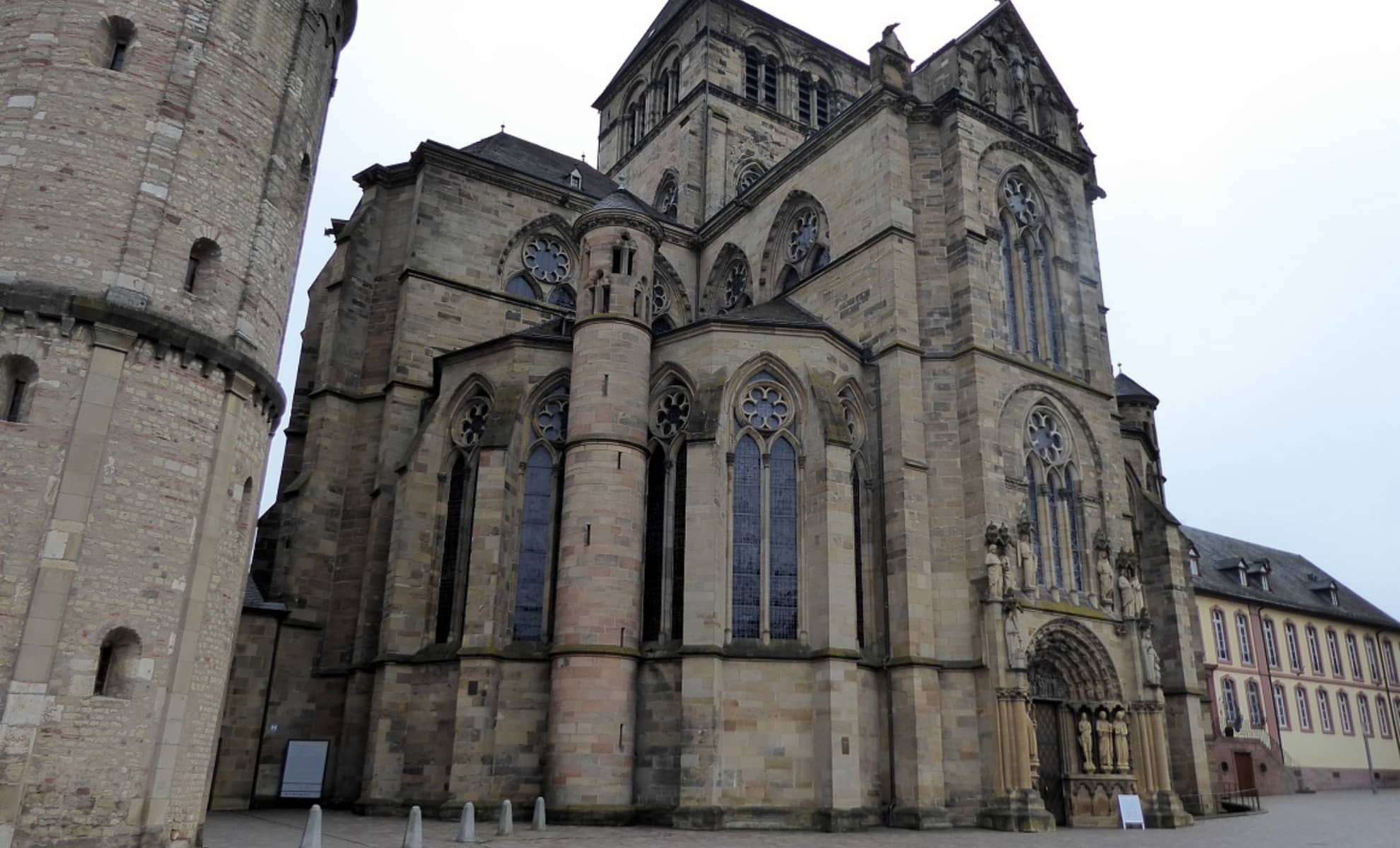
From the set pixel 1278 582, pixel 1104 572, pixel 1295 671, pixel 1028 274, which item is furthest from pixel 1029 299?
pixel 1278 582

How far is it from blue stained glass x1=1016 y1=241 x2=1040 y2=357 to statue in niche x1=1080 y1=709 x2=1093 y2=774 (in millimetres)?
8543

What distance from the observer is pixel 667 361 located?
21297 mm

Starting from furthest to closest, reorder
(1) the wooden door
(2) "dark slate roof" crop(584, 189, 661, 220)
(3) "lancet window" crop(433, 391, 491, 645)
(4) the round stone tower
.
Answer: (1) the wooden door, (2) "dark slate roof" crop(584, 189, 661, 220), (3) "lancet window" crop(433, 391, 491, 645), (4) the round stone tower

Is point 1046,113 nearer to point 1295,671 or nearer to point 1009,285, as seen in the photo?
point 1009,285

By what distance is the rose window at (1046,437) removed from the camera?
23266 millimetres

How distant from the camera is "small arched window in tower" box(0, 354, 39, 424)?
Answer: 500 inches

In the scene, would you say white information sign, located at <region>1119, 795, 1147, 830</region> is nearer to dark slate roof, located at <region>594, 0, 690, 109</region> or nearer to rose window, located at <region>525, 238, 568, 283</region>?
rose window, located at <region>525, 238, 568, 283</region>

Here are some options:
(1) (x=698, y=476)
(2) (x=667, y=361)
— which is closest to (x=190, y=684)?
(1) (x=698, y=476)

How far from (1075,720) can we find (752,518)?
27.6 feet

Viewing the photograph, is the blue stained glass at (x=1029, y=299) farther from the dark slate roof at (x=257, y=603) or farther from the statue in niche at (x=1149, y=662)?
the dark slate roof at (x=257, y=603)

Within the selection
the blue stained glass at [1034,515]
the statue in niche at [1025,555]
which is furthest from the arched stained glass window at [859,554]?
the blue stained glass at [1034,515]

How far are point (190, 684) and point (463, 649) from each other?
20.1 feet

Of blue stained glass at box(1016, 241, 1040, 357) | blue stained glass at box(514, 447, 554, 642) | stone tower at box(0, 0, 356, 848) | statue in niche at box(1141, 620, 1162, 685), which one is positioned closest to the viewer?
stone tower at box(0, 0, 356, 848)

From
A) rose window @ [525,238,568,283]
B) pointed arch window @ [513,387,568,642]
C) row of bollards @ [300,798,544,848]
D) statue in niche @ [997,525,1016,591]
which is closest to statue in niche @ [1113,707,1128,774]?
statue in niche @ [997,525,1016,591]
